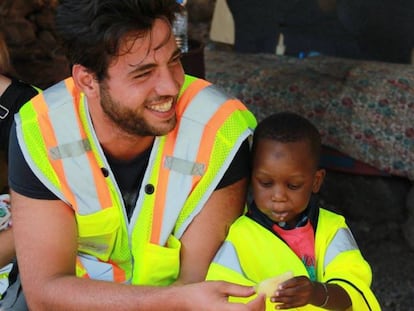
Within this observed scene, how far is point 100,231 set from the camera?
2.22 meters

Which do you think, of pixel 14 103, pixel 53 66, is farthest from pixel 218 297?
pixel 53 66

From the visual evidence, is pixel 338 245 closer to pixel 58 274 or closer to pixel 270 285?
pixel 270 285

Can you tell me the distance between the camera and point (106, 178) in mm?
2199

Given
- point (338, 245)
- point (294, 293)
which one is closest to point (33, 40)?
point (338, 245)

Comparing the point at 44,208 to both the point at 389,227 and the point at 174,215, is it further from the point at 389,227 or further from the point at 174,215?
the point at 389,227

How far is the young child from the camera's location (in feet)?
6.89

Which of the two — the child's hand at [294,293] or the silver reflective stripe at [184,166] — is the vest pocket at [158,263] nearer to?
the silver reflective stripe at [184,166]

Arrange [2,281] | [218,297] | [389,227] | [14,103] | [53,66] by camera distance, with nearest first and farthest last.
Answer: [218,297] → [2,281] → [14,103] → [389,227] → [53,66]

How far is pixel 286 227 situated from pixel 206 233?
25 centimetres

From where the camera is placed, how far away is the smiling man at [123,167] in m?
2.09

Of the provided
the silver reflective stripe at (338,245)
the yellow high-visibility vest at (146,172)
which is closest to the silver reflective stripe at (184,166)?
the yellow high-visibility vest at (146,172)

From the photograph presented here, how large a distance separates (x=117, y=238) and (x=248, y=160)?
49cm

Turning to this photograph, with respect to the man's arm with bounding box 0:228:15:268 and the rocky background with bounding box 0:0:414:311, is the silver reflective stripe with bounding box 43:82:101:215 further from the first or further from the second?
the rocky background with bounding box 0:0:414:311

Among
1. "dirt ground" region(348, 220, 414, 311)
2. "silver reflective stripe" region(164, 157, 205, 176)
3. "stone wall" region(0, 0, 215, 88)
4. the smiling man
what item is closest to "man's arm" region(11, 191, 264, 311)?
the smiling man
